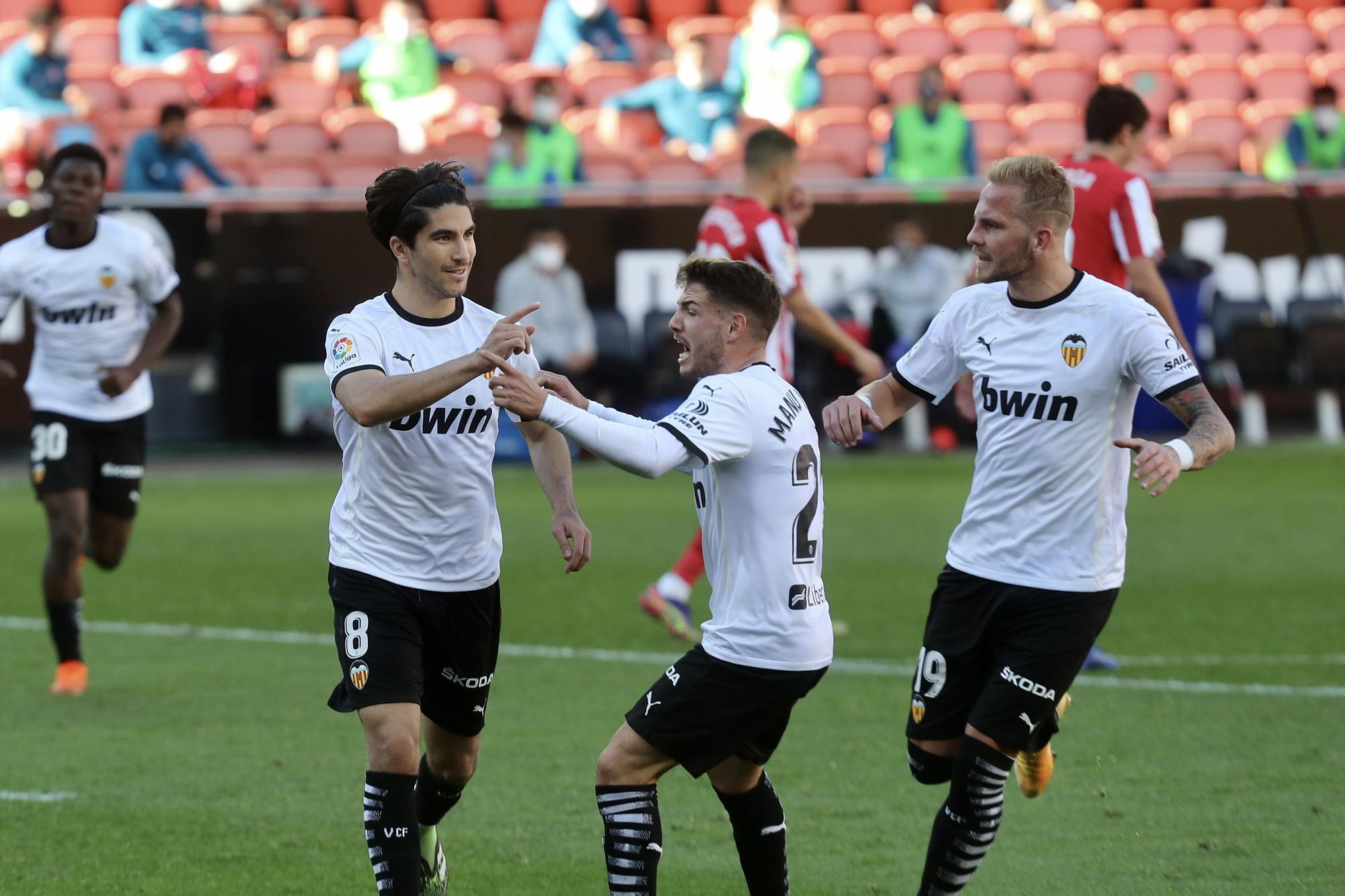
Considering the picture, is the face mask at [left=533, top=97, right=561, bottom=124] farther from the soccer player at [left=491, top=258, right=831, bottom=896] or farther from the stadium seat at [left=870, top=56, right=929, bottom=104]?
the soccer player at [left=491, top=258, right=831, bottom=896]

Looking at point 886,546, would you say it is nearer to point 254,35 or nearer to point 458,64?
point 458,64

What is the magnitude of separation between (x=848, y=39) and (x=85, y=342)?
652 inches

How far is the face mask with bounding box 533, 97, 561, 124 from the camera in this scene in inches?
754

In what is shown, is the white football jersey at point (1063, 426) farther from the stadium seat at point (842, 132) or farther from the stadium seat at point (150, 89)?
the stadium seat at point (150, 89)

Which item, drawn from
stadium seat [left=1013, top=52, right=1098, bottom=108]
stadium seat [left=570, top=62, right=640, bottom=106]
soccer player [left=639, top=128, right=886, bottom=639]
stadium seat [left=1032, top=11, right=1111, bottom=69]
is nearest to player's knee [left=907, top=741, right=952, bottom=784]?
soccer player [left=639, top=128, right=886, bottom=639]

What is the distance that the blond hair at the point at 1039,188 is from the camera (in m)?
5.32

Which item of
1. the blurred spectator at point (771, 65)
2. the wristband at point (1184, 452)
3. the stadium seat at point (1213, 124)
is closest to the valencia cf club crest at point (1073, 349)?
the wristband at point (1184, 452)

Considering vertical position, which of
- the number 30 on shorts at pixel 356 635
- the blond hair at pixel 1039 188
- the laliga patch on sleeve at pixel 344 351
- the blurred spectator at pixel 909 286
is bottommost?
the blurred spectator at pixel 909 286

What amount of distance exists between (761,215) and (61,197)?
3.56 meters

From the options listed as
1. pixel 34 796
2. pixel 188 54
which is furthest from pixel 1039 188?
pixel 188 54

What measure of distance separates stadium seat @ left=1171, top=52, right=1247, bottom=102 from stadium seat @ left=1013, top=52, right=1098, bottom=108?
4.72 feet

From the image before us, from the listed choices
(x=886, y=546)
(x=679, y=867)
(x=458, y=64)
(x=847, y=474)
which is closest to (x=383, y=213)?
(x=679, y=867)

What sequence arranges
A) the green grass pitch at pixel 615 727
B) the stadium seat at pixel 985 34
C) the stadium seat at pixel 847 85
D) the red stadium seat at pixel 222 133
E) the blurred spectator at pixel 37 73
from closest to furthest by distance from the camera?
the green grass pitch at pixel 615 727
the blurred spectator at pixel 37 73
the red stadium seat at pixel 222 133
the stadium seat at pixel 847 85
the stadium seat at pixel 985 34

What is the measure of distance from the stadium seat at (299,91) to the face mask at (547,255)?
5.71m
